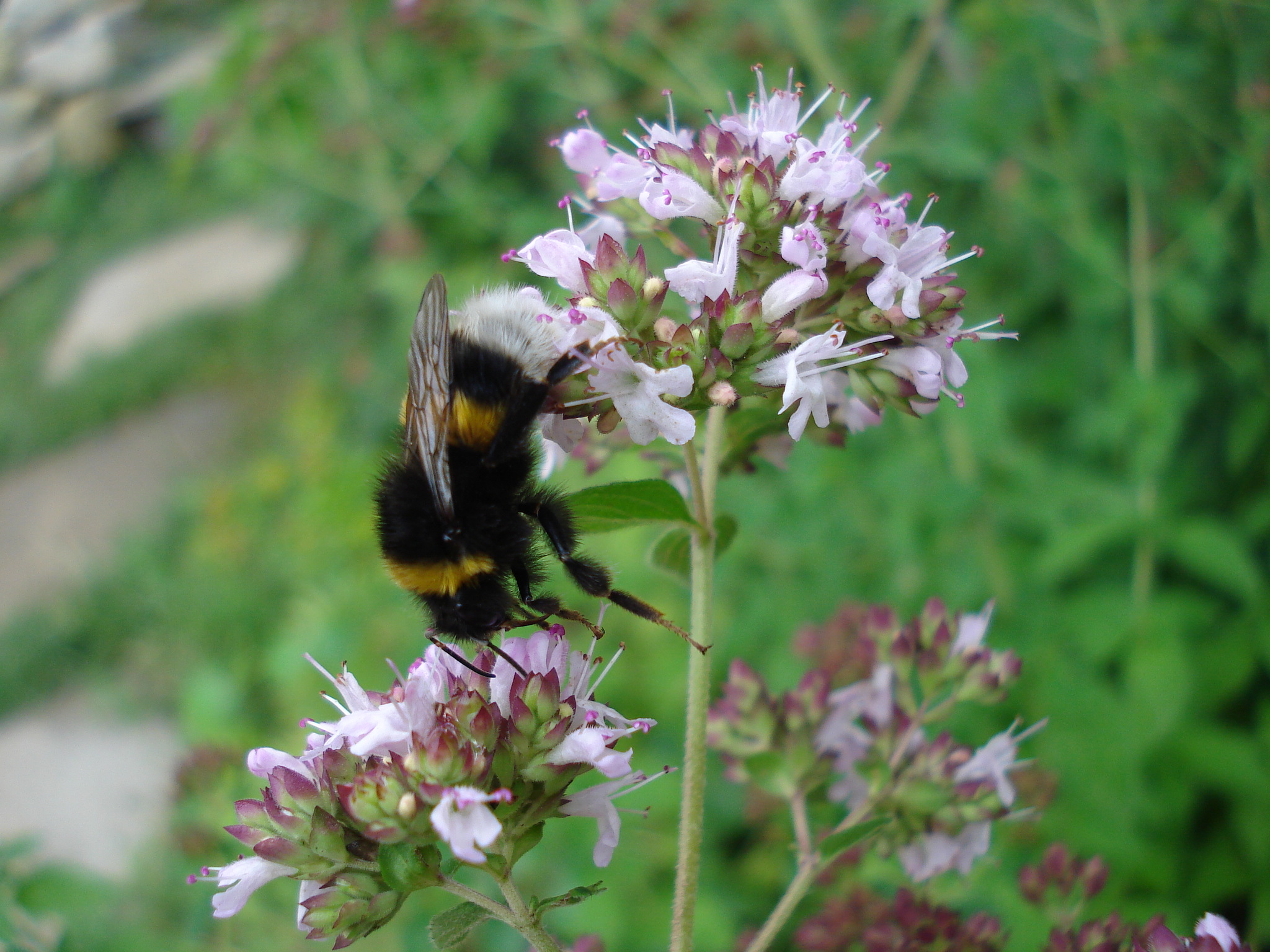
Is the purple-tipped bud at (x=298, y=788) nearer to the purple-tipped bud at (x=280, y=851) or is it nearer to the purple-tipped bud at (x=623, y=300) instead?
the purple-tipped bud at (x=280, y=851)

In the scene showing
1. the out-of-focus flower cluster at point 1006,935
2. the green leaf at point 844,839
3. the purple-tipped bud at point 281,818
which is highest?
the purple-tipped bud at point 281,818

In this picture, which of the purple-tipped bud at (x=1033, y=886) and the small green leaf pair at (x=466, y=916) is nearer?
the small green leaf pair at (x=466, y=916)

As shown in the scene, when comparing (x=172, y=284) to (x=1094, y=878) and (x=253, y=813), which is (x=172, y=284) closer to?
(x=253, y=813)

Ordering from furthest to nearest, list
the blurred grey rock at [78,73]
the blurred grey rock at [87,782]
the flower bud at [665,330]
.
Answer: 1. the blurred grey rock at [87,782]
2. the blurred grey rock at [78,73]
3. the flower bud at [665,330]

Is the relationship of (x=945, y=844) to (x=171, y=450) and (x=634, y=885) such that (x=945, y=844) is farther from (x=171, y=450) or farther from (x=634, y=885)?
(x=171, y=450)

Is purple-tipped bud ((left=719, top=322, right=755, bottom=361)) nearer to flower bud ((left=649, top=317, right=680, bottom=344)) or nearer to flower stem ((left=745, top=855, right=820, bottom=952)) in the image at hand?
flower bud ((left=649, top=317, right=680, bottom=344))

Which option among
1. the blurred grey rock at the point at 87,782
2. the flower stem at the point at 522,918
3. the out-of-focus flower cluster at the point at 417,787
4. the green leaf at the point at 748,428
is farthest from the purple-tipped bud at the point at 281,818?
the blurred grey rock at the point at 87,782
